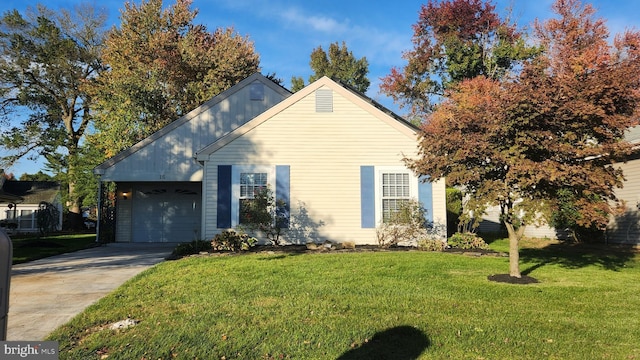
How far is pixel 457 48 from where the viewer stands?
2588cm

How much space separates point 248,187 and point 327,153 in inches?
101

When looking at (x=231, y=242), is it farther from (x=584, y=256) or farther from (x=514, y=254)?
(x=584, y=256)

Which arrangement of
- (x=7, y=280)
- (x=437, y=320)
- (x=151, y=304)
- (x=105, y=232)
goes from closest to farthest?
(x=7, y=280) < (x=437, y=320) < (x=151, y=304) < (x=105, y=232)

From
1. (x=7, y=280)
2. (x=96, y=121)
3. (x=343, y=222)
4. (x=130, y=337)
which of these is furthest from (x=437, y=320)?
(x=96, y=121)

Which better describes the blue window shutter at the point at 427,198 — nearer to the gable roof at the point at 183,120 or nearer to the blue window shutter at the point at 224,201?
the blue window shutter at the point at 224,201

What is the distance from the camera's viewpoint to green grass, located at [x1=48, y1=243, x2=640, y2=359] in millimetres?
4258

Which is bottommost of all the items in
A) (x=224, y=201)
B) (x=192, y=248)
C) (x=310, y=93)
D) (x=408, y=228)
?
(x=192, y=248)

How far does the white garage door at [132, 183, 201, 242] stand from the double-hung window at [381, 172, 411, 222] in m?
7.81

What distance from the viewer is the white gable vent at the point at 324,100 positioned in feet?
44.2

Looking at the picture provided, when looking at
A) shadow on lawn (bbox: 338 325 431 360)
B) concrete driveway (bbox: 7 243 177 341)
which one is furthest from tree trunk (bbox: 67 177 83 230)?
shadow on lawn (bbox: 338 325 431 360)

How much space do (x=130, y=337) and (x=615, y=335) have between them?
5152 mm

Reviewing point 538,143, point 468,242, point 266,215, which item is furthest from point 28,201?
point 538,143

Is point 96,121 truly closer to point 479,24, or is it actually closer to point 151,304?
point 151,304

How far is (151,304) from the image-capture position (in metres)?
6.11
